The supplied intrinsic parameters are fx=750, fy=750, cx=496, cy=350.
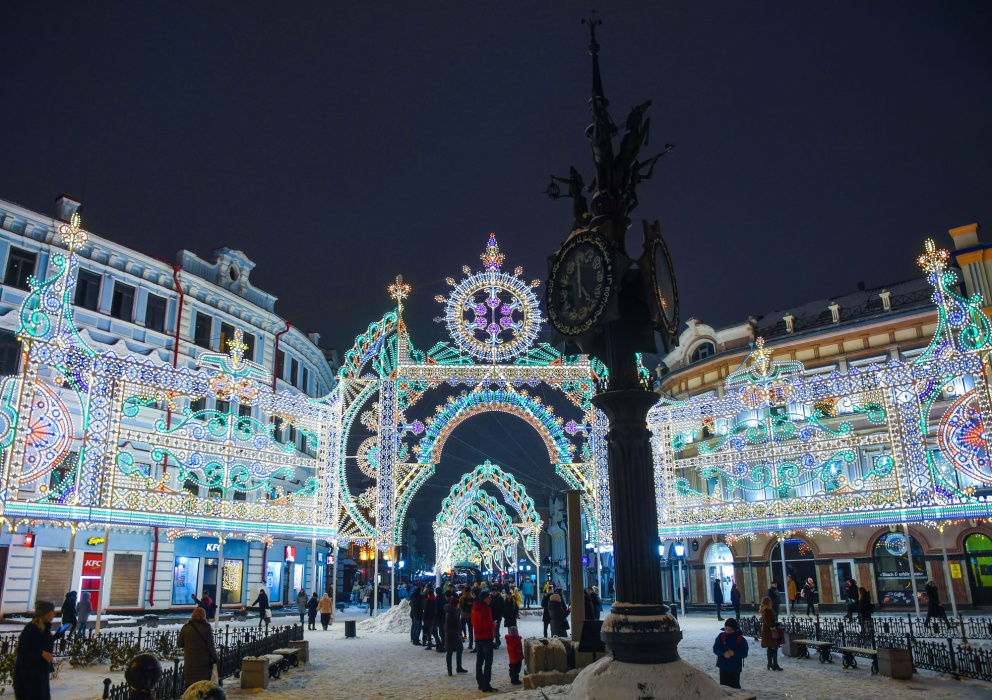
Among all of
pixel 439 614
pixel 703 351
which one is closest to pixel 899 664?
pixel 439 614

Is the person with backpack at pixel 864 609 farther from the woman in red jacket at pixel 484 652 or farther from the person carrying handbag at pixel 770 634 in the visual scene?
the woman in red jacket at pixel 484 652

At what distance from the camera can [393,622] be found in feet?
84.1

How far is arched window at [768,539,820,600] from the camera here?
3659 cm

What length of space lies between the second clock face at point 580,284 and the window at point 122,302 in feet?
82.8

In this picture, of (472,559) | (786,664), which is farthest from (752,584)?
(786,664)

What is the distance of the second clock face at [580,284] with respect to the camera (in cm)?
903

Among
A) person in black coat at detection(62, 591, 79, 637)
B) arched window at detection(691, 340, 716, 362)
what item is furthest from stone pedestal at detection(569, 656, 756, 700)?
arched window at detection(691, 340, 716, 362)

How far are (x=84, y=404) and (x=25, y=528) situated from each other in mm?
9690

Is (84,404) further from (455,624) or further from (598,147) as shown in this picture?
(598,147)

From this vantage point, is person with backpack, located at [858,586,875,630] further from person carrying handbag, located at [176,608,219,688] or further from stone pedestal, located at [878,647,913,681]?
person carrying handbag, located at [176,608,219,688]

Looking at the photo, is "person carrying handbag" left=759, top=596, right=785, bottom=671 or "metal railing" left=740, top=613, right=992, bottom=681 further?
"person carrying handbag" left=759, top=596, right=785, bottom=671

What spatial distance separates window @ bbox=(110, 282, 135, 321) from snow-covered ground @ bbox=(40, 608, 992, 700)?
17321 mm

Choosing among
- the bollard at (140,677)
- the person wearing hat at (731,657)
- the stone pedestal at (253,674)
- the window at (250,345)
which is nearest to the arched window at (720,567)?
the window at (250,345)

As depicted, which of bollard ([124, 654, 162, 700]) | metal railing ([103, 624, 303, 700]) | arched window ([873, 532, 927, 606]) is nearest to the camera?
bollard ([124, 654, 162, 700])
